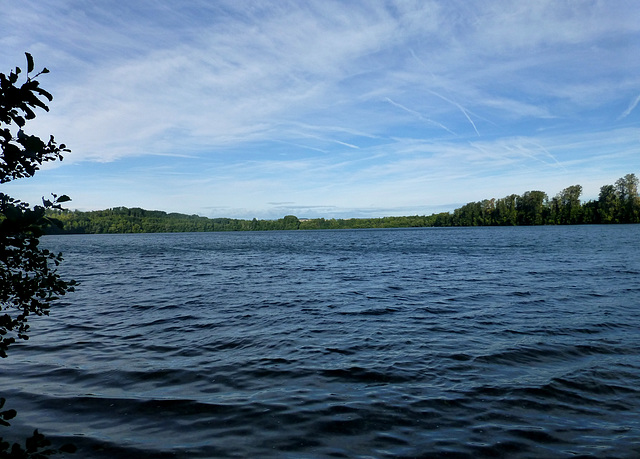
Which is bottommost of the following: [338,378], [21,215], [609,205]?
[338,378]

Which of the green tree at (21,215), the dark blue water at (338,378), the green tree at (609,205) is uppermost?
the green tree at (609,205)

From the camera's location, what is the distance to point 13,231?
337cm

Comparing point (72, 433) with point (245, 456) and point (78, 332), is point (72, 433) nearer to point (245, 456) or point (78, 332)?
point (245, 456)

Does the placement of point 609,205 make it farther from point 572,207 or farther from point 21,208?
point 21,208

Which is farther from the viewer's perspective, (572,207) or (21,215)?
(572,207)

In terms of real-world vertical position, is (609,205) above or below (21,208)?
above

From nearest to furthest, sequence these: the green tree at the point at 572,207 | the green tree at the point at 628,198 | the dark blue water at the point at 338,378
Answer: the dark blue water at the point at 338,378 → the green tree at the point at 628,198 → the green tree at the point at 572,207

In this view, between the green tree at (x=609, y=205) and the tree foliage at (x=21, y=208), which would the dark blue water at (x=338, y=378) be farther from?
the green tree at (x=609, y=205)

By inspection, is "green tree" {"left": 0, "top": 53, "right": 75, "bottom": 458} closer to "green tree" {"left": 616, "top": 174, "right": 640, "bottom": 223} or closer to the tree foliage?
the tree foliage

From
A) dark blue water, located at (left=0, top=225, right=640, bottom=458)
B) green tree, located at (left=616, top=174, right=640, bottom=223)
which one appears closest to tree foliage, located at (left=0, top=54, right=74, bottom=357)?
dark blue water, located at (left=0, top=225, right=640, bottom=458)

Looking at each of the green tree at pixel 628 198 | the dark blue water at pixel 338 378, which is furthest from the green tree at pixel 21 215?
the green tree at pixel 628 198

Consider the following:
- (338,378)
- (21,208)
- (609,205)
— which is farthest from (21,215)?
(609,205)

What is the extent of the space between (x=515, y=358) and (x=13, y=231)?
1307 centimetres

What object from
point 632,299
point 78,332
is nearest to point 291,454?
point 78,332
